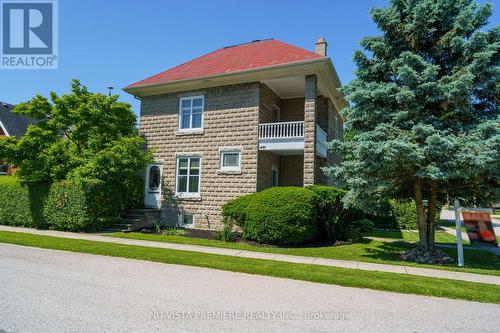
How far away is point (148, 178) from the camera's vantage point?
60.8 ft

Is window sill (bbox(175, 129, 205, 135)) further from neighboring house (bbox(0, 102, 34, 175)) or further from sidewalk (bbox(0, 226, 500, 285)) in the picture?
neighboring house (bbox(0, 102, 34, 175))

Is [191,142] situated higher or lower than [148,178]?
higher

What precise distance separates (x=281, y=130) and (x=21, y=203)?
1366 centimetres

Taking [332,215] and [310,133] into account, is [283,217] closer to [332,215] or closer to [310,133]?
[332,215]

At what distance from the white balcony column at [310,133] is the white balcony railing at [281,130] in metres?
0.51

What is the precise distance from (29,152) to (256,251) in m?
12.1

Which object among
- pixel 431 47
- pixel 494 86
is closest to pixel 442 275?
pixel 494 86

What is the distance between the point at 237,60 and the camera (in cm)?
1767

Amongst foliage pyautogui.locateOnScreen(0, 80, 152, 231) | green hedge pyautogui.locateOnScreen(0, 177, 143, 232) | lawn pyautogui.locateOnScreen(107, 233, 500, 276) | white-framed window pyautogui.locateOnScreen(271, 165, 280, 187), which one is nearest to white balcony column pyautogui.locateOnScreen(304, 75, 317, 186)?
white-framed window pyautogui.locateOnScreen(271, 165, 280, 187)

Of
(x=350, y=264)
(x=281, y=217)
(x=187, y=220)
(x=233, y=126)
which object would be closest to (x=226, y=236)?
(x=281, y=217)

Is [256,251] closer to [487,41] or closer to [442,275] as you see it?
[442,275]

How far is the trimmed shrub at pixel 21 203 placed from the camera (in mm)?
16062

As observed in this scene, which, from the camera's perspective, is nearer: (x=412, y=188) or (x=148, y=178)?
(x=412, y=188)

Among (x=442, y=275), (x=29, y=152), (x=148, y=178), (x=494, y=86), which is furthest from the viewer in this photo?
(x=148, y=178)
